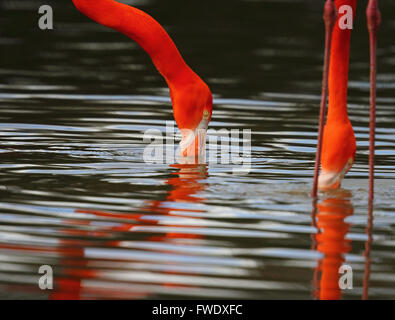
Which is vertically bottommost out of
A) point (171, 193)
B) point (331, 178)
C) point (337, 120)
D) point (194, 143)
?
point (171, 193)

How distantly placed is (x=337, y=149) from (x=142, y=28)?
1550 millimetres

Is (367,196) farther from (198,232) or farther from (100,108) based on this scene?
(100,108)

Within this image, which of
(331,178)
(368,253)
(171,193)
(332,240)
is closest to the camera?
(368,253)

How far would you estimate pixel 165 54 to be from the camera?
649cm

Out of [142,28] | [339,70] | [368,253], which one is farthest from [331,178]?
[142,28]

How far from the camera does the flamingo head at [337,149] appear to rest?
559 cm

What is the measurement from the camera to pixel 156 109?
9.17 meters

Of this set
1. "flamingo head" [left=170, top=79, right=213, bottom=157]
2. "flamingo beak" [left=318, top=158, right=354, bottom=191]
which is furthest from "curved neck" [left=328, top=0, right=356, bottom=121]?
"flamingo head" [left=170, top=79, right=213, bottom=157]

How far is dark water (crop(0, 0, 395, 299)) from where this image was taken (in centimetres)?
437

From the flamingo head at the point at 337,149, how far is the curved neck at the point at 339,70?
5 cm

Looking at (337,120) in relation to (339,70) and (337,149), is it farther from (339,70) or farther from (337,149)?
(339,70)

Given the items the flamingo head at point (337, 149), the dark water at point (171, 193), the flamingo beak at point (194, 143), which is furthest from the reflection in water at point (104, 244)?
the flamingo head at point (337, 149)

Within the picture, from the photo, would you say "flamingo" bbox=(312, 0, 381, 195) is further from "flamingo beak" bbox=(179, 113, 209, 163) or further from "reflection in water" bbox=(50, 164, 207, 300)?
"flamingo beak" bbox=(179, 113, 209, 163)

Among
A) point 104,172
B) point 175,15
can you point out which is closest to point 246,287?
point 104,172
